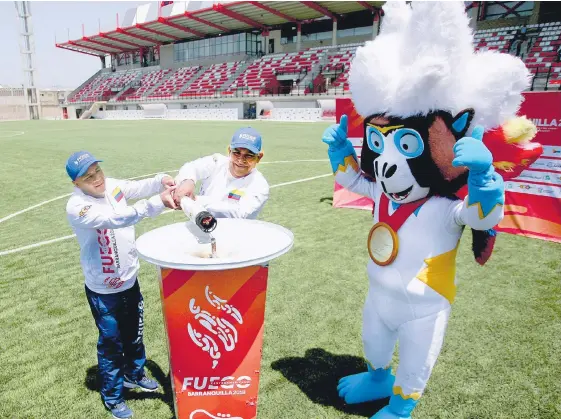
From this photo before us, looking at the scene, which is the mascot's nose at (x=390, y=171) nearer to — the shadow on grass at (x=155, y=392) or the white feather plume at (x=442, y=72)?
the white feather plume at (x=442, y=72)

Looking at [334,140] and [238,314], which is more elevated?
[334,140]

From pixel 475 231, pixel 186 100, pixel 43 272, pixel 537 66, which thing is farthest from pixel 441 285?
pixel 186 100

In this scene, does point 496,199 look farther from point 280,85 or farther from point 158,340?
point 280,85

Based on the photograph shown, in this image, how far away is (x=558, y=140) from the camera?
17.4 ft

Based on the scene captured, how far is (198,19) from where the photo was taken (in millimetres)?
39312

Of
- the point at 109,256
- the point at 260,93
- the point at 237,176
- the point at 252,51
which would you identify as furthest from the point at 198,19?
the point at 109,256

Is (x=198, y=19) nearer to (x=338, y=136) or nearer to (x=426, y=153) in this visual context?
(x=338, y=136)

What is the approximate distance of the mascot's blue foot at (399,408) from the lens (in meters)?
2.23

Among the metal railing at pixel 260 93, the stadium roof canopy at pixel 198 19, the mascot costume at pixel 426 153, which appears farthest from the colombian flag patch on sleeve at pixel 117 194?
the stadium roof canopy at pixel 198 19

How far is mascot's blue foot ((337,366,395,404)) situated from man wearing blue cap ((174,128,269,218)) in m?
1.24

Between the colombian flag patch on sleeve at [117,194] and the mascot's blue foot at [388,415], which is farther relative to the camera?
the colombian flag patch on sleeve at [117,194]

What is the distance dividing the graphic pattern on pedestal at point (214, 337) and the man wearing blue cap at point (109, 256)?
554mm

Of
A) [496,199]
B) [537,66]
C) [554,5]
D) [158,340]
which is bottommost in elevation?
[158,340]

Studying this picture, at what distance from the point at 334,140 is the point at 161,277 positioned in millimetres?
1293
